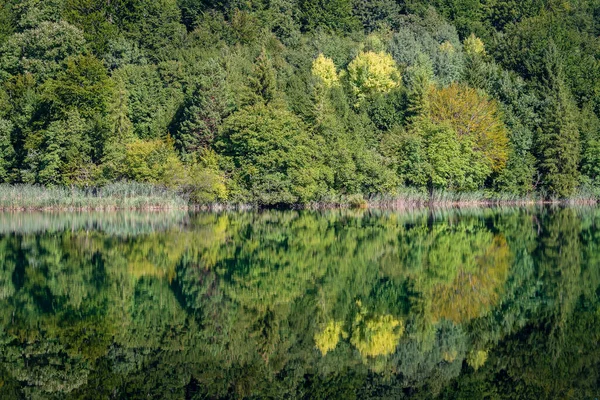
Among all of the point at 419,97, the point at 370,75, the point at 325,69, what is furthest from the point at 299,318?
the point at 325,69

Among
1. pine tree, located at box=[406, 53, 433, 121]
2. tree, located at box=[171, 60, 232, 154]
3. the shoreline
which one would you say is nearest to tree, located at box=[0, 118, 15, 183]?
the shoreline

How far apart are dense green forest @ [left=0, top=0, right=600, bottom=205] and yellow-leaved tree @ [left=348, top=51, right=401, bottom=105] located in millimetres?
154

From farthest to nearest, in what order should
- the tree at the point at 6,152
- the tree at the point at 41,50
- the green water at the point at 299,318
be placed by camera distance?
the tree at the point at 41,50 < the tree at the point at 6,152 < the green water at the point at 299,318

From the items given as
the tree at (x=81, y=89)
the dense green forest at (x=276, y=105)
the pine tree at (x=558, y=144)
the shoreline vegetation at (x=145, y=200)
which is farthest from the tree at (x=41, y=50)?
the pine tree at (x=558, y=144)

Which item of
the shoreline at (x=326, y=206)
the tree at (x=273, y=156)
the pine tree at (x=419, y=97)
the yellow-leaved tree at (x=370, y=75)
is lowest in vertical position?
the shoreline at (x=326, y=206)

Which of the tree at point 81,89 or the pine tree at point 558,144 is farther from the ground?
the tree at point 81,89

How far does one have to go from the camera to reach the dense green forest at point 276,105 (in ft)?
217

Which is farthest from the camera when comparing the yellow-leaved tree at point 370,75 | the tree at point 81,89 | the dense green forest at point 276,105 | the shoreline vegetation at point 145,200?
the yellow-leaved tree at point 370,75

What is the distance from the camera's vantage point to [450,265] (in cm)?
2802

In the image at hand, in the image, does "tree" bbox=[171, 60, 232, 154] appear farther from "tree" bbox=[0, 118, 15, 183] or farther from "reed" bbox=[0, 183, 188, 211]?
"tree" bbox=[0, 118, 15, 183]

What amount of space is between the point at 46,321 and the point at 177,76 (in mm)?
62816

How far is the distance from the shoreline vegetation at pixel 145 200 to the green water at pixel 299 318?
2403 cm

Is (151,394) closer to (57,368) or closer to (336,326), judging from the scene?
(57,368)

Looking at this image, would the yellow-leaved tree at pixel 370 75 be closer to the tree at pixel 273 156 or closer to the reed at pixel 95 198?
the tree at pixel 273 156
